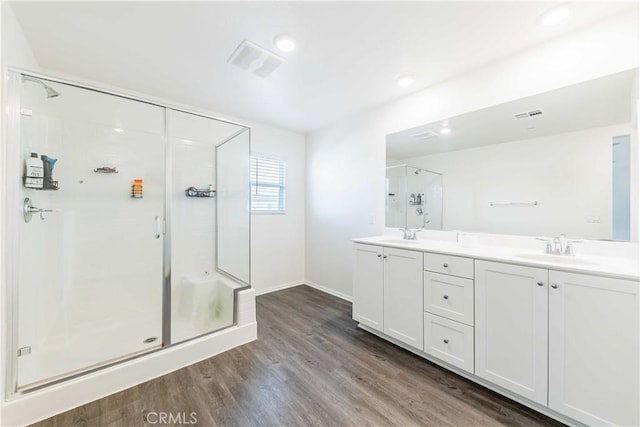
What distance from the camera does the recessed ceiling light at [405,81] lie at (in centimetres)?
234

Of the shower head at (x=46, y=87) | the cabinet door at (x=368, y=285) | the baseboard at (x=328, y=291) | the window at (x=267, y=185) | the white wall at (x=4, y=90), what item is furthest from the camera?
the window at (x=267, y=185)

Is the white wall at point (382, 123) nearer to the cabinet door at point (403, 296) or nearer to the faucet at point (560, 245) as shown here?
the cabinet door at point (403, 296)

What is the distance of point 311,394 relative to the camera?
1.66 m

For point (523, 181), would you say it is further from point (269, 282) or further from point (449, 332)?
point (269, 282)

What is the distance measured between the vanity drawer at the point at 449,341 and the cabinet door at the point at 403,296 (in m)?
0.07

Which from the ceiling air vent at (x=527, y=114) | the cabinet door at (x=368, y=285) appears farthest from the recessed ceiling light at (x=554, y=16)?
the cabinet door at (x=368, y=285)

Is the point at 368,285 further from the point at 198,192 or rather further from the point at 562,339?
the point at 198,192

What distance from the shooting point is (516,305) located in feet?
5.03

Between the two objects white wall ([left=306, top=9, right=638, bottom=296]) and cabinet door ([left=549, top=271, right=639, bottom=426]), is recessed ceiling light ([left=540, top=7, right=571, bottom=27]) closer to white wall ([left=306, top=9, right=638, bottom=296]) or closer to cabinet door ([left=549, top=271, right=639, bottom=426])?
white wall ([left=306, top=9, right=638, bottom=296])

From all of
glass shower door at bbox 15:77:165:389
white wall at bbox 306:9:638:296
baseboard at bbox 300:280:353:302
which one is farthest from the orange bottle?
baseboard at bbox 300:280:353:302

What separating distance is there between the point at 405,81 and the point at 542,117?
46.1 inches

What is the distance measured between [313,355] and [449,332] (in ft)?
3.67

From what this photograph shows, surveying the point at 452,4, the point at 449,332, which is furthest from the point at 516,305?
the point at 452,4

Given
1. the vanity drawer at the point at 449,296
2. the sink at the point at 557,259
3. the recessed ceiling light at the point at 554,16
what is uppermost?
the recessed ceiling light at the point at 554,16
